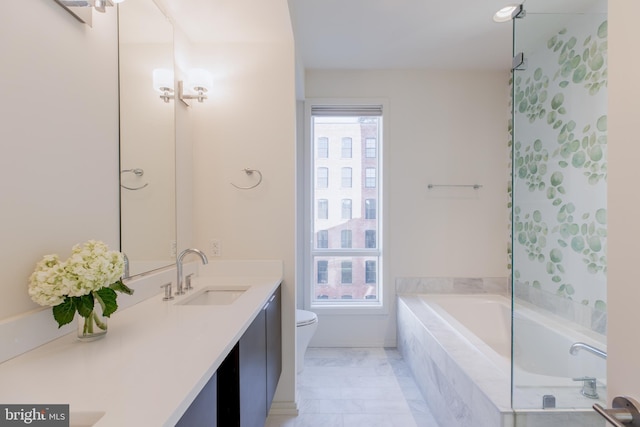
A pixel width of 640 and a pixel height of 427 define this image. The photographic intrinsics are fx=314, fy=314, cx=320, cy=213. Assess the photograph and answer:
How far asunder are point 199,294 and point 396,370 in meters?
1.85

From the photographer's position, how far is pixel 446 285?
10.2 ft

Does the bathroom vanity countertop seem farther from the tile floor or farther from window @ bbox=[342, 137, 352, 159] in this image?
window @ bbox=[342, 137, 352, 159]

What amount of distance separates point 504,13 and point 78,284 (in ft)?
9.26

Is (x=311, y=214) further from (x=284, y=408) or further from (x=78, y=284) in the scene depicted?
(x=78, y=284)

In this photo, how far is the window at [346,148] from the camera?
10.6 feet

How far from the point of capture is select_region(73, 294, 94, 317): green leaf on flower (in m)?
0.95

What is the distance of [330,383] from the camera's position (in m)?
2.47

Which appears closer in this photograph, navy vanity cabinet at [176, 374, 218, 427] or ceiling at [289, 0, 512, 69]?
navy vanity cabinet at [176, 374, 218, 427]

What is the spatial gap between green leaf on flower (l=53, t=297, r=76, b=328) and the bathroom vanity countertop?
97mm

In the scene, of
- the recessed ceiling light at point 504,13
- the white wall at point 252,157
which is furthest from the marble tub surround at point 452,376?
the recessed ceiling light at point 504,13

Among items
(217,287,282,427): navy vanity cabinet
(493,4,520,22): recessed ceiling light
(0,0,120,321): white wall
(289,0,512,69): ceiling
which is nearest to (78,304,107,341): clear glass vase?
(0,0,120,321): white wall

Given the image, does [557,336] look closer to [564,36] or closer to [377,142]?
[564,36]

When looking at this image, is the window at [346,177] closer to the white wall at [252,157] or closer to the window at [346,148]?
the window at [346,148]

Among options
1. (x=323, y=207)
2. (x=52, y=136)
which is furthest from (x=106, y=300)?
(x=323, y=207)
